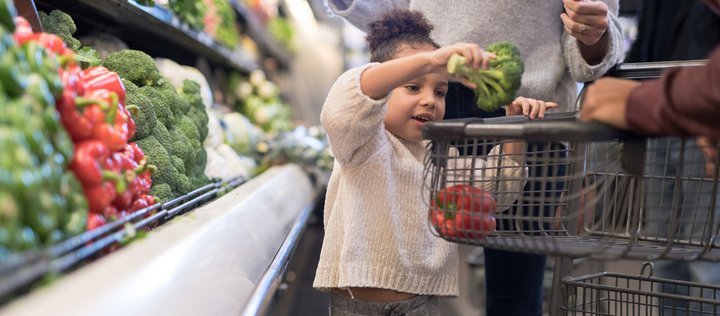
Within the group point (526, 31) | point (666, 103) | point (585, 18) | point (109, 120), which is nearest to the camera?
point (666, 103)

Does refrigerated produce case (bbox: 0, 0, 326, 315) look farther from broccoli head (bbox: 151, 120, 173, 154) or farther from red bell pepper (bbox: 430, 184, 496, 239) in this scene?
red bell pepper (bbox: 430, 184, 496, 239)

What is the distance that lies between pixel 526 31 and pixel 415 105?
560 mm

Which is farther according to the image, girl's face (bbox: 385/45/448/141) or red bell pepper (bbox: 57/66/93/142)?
girl's face (bbox: 385/45/448/141)

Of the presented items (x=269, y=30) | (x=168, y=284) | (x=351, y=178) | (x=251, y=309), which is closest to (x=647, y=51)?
(x=351, y=178)

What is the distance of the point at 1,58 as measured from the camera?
103 cm

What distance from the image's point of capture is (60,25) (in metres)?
1.99

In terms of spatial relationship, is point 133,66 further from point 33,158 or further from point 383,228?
point 33,158

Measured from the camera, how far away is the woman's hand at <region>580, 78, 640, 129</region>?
119 cm

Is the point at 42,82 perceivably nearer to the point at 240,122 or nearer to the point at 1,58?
the point at 1,58

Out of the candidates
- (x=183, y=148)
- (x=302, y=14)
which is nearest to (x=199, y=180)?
(x=183, y=148)

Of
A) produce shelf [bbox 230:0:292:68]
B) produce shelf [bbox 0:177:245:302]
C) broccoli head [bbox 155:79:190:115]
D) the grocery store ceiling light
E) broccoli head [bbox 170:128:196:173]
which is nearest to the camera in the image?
produce shelf [bbox 0:177:245:302]

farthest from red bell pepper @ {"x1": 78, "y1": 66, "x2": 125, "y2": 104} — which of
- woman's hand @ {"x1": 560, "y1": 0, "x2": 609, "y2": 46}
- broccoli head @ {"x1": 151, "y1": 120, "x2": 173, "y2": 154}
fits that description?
woman's hand @ {"x1": 560, "y1": 0, "x2": 609, "y2": 46}

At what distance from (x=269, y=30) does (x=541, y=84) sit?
5.40 m

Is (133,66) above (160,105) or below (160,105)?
above
